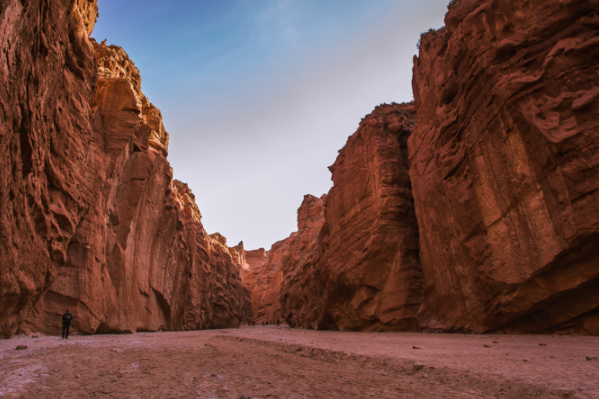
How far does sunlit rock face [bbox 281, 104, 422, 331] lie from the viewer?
1989cm

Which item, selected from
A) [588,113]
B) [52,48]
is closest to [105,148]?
[52,48]

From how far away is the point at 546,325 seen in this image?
1114cm

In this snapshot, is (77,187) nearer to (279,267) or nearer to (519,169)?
(519,169)

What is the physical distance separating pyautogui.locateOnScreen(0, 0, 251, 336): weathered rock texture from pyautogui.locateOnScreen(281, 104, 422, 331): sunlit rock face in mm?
14135

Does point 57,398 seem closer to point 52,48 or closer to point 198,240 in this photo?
point 52,48

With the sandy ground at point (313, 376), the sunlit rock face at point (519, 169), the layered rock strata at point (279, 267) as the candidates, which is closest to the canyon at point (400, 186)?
the sunlit rock face at point (519, 169)

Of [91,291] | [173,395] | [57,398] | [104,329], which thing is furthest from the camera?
[104,329]

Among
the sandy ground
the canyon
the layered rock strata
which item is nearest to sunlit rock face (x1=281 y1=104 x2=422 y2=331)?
the canyon

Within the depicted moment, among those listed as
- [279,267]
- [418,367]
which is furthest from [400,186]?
[279,267]

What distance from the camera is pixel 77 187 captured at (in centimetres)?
1595

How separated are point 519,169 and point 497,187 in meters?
1.13

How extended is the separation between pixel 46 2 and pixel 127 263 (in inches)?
631

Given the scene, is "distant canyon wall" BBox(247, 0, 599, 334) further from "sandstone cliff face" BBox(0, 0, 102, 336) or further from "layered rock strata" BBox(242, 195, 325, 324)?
"layered rock strata" BBox(242, 195, 325, 324)

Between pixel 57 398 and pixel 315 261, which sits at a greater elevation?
pixel 315 261
